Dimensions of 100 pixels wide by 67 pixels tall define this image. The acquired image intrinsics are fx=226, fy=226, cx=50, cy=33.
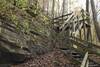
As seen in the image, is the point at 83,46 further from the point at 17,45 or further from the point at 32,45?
the point at 17,45

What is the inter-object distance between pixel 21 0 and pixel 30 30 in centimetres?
169

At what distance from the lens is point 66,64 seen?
10336 millimetres

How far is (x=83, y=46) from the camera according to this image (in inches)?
460

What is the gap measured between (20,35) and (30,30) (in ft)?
4.67

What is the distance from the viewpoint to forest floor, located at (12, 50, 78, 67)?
1004 centimetres

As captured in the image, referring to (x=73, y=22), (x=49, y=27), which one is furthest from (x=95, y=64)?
(x=73, y=22)

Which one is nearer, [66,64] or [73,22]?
[66,64]

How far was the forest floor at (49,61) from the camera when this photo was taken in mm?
10038

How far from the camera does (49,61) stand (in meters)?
10.5

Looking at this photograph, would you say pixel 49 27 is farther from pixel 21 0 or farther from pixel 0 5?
pixel 0 5

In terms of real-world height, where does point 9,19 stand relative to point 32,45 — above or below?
above

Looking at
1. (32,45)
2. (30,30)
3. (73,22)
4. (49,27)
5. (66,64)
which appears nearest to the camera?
(66,64)

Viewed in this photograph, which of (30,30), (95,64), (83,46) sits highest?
(30,30)

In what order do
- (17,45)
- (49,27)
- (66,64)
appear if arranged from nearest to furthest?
(17,45) < (66,64) < (49,27)
